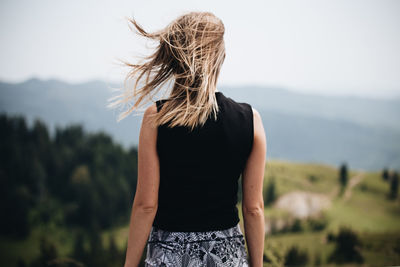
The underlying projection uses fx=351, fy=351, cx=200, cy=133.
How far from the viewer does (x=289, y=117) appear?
17.4ft

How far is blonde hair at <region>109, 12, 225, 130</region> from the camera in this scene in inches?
35.3

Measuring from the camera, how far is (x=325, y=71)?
4.83 m

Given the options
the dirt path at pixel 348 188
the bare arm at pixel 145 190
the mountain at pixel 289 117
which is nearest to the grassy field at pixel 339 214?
the dirt path at pixel 348 188

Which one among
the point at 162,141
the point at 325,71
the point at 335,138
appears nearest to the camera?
the point at 162,141

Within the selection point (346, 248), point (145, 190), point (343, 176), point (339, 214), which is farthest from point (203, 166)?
point (343, 176)

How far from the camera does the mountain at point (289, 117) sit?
4.34 metres

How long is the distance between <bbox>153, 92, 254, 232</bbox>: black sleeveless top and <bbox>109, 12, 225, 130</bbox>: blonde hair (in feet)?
0.10

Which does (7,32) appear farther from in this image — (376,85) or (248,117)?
(376,85)

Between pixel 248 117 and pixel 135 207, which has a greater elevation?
pixel 248 117

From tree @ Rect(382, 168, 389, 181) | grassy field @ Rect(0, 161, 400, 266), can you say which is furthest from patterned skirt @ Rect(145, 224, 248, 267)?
tree @ Rect(382, 168, 389, 181)

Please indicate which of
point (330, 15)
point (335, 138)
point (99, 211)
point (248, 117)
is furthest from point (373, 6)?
point (248, 117)

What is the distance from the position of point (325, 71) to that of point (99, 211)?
347 cm

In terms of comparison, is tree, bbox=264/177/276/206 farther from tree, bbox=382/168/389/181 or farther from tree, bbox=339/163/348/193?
tree, bbox=382/168/389/181

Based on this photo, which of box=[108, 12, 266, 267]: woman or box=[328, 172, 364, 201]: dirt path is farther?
box=[328, 172, 364, 201]: dirt path
